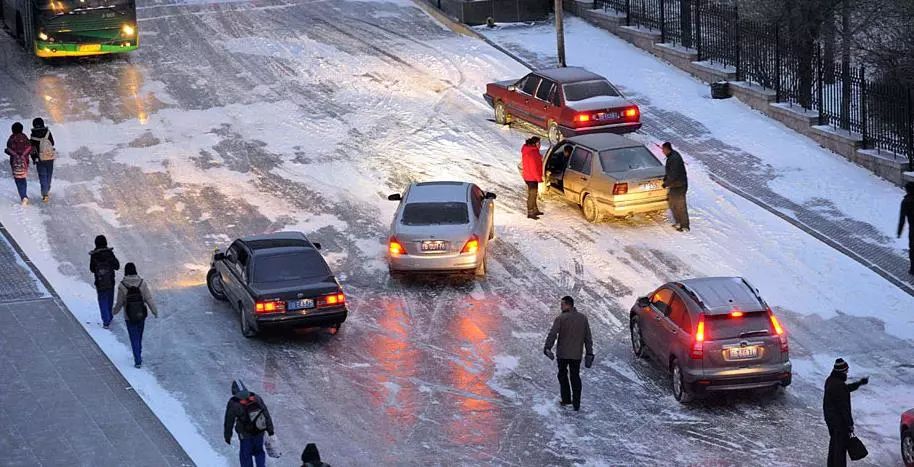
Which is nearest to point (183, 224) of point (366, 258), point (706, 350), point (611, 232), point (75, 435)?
point (366, 258)

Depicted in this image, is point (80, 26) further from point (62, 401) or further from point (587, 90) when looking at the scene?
point (62, 401)

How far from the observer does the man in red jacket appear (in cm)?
2792

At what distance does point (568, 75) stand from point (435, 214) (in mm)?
8794

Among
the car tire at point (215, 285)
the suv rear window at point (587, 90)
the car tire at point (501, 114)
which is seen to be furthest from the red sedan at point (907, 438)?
the car tire at point (501, 114)

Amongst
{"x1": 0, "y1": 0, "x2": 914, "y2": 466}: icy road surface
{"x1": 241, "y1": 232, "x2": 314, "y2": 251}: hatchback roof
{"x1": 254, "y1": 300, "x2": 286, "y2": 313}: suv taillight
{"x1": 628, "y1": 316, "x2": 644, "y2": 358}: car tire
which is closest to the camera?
{"x1": 0, "y1": 0, "x2": 914, "y2": 466}: icy road surface

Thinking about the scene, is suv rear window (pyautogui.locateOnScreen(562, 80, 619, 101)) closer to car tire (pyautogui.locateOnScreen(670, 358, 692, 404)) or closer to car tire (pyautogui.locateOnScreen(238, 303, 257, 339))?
car tire (pyautogui.locateOnScreen(238, 303, 257, 339))

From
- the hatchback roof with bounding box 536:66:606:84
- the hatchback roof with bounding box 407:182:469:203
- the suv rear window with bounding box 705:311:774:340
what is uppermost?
the hatchback roof with bounding box 536:66:606:84

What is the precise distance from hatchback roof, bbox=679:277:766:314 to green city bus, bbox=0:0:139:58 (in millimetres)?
23059

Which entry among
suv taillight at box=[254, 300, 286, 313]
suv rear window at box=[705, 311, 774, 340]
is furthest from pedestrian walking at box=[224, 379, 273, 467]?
suv rear window at box=[705, 311, 774, 340]

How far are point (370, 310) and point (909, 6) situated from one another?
739 inches

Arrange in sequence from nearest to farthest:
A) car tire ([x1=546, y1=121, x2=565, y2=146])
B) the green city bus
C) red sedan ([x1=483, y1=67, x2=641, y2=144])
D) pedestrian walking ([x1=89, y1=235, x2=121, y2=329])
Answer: pedestrian walking ([x1=89, y1=235, x2=121, y2=329]) → red sedan ([x1=483, y1=67, x2=641, y2=144]) → car tire ([x1=546, y1=121, x2=565, y2=146]) → the green city bus

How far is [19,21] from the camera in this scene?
41.2 meters

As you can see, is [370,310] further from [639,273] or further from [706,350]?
[706,350]

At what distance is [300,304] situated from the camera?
21969 millimetres
